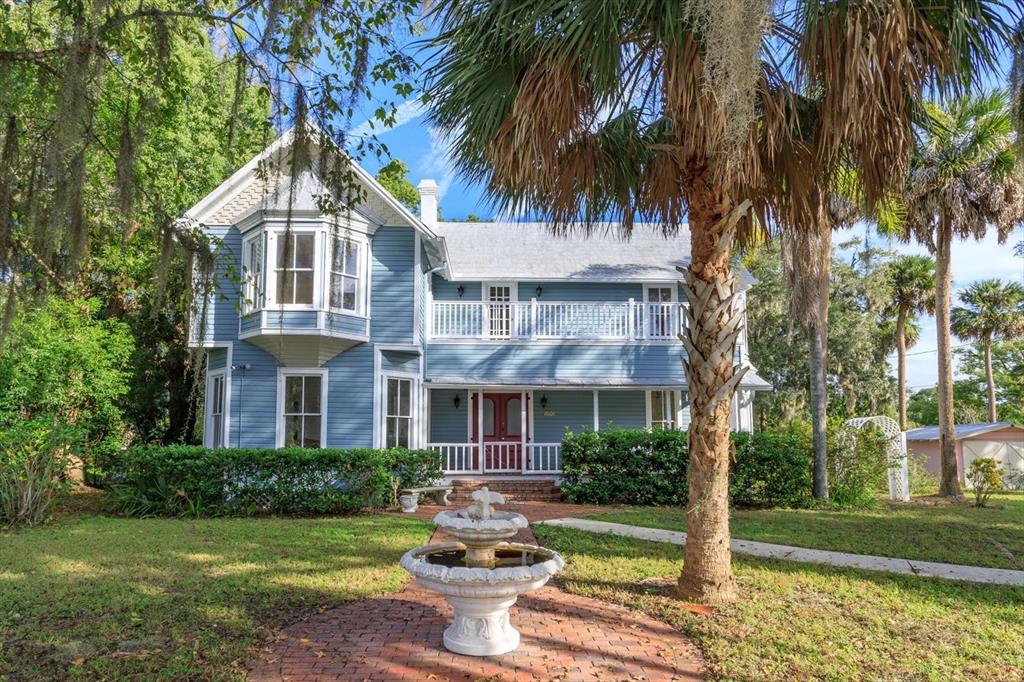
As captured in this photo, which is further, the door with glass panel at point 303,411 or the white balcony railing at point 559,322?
the white balcony railing at point 559,322

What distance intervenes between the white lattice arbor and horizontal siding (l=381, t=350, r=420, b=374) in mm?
9411

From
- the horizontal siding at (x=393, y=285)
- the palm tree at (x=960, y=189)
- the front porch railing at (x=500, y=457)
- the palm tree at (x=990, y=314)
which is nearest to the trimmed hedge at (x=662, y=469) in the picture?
the front porch railing at (x=500, y=457)

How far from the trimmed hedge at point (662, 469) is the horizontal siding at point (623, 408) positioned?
3493 millimetres

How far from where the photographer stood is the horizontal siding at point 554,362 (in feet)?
56.3

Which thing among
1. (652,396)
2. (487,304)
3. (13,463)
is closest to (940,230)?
(652,396)

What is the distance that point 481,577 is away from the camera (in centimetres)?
481

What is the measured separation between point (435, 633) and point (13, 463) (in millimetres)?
9010

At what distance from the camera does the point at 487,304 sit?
1736 cm

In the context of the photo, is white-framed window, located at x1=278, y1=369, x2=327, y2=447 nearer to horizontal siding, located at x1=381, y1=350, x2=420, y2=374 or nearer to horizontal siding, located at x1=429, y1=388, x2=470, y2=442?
horizontal siding, located at x1=381, y1=350, x2=420, y2=374

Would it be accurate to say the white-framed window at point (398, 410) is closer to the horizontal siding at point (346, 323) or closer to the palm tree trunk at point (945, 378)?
the horizontal siding at point (346, 323)

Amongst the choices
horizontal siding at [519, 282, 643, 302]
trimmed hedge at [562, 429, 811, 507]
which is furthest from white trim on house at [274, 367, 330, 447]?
horizontal siding at [519, 282, 643, 302]

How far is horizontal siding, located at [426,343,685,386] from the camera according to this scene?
56.3 feet

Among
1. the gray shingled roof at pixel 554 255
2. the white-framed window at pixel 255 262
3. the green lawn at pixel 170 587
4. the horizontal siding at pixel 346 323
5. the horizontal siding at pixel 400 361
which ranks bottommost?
the green lawn at pixel 170 587

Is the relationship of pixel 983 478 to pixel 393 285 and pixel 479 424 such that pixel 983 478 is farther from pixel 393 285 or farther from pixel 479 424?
pixel 393 285
